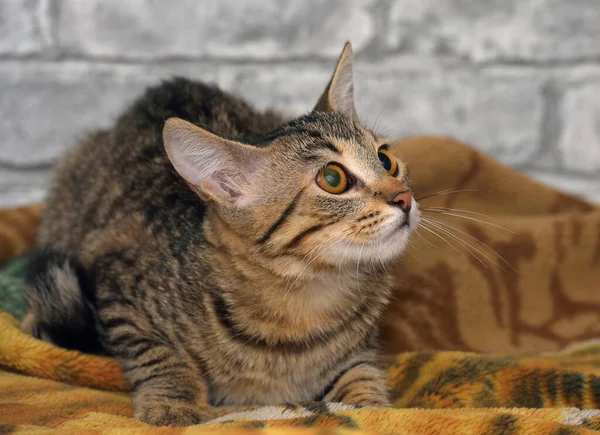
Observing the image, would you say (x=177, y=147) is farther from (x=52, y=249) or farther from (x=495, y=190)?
(x=495, y=190)

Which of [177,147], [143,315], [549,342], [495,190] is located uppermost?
[177,147]

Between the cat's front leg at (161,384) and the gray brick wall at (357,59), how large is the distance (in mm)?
1003

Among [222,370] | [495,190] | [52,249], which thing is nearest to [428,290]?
[495,190]

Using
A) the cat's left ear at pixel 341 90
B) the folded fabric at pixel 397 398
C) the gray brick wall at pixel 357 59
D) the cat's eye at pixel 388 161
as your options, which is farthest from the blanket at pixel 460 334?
the gray brick wall at pixel 357 59

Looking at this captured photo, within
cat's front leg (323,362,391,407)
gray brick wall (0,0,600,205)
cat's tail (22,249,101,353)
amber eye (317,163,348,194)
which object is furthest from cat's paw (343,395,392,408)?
gray brick wall (0,0,600,205)

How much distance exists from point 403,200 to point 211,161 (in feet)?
0.98

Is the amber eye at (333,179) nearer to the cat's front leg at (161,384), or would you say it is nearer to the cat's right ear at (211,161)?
the cat's right ear at (211,161)

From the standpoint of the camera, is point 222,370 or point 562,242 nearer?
point 222,370

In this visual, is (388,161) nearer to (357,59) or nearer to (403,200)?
(403,200)

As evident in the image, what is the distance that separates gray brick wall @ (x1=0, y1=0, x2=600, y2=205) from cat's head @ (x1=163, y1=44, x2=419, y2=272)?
860 millimetres

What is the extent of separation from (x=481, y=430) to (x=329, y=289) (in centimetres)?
34

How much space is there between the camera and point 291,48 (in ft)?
6.30

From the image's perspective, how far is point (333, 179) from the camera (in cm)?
100

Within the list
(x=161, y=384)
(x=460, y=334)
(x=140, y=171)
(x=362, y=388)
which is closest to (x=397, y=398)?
(x=362, y=388)
